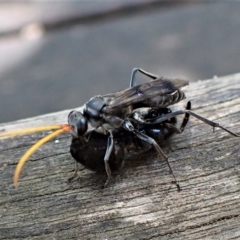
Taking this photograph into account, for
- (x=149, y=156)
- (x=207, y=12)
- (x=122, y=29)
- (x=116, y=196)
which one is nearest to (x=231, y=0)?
(x=207, y=12)

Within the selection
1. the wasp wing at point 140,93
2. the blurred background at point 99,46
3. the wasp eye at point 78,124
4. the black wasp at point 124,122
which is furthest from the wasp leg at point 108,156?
the blurred background at point 99,46

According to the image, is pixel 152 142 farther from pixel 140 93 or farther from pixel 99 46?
pixel 99 46

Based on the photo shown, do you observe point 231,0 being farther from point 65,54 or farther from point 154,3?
point 65,54

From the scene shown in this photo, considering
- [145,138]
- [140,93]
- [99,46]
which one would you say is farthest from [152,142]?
[99,46]

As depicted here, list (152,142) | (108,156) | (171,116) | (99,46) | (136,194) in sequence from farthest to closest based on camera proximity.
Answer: (99,46) → (171,116) → (152,142) → (108,156) → (136,194)

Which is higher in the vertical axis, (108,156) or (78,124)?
(78,124)

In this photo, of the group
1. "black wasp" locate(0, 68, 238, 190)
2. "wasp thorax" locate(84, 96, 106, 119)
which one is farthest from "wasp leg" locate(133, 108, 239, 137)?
"wasp thorax" locate(84, 96, 106, 119)

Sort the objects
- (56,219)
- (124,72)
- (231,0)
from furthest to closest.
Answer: (231,0), (124,72), (56,219)

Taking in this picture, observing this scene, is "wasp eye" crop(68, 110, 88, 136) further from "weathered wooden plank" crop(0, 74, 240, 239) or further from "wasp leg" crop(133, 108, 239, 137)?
"wasp leg" crop(133, 108, 239, 137)
